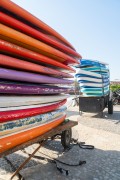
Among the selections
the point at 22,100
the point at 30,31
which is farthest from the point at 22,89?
the point at 30,31

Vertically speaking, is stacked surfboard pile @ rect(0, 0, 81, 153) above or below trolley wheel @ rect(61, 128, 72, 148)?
above

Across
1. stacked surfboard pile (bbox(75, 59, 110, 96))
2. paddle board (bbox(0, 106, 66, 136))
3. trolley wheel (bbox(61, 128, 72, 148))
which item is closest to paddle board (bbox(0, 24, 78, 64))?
paddle board (bbox(0, 106, 66, 136))

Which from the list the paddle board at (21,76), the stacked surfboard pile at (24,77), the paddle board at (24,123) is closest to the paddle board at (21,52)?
the stacked surfboard pile at (24,77)

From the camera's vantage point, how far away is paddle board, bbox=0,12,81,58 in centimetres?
258

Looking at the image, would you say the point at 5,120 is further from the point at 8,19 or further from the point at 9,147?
the point at 8,19

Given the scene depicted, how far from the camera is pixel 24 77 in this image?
289 cm

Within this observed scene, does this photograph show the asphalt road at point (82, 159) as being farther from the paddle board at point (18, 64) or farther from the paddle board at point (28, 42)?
the paddle board at point (28, 42)

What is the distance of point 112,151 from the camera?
14.5 ft

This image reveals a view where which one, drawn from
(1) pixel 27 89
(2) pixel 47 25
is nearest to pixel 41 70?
(1) pixel 27 89

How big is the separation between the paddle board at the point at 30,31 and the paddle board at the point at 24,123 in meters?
1.26

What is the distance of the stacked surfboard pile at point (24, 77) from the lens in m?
2.53

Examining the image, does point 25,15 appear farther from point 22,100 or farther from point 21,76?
point 22,100

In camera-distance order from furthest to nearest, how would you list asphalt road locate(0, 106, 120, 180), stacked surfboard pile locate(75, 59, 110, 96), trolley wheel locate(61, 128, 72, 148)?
1. stacked surfboard pile locate(75, 59, 110, 96)
2. trolley wheel locate(61, 128, 72, 148)
3. asphalt road locate(0, 106, 120, 180)

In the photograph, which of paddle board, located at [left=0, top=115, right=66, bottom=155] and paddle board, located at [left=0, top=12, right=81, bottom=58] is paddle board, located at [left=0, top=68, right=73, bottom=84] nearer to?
paddle board, located at [left=0, top=12, right=81, bottom=58]
